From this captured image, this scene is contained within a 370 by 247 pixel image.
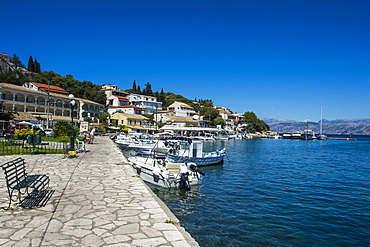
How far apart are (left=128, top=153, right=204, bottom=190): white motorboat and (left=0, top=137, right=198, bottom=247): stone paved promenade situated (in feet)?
12.5

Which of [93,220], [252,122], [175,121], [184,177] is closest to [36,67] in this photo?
[175,121]

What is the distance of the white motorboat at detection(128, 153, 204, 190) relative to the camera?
1266 cm

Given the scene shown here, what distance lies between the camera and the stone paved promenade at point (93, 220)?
477cm

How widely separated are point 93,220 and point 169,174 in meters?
7.07

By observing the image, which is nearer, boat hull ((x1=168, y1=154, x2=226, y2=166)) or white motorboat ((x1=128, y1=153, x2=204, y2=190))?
white motorboat ((x1=128, y1=153, x2=204, y2=190))

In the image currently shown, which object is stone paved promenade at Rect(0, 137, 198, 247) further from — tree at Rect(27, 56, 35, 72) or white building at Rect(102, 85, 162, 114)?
tree at Rect(27, 56, 35, 72)

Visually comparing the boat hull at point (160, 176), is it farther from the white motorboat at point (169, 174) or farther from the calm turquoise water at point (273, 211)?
the calm turquoise water at point (273, 211)

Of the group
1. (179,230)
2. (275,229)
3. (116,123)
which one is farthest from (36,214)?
(116,123)

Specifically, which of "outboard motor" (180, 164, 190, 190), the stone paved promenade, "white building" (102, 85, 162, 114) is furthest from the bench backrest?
"white building" (102, 85, 162, 114)

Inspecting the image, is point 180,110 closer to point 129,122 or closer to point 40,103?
point 129,122

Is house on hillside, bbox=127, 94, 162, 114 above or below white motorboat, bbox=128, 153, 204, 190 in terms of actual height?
above

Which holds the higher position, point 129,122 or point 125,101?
point 125,101

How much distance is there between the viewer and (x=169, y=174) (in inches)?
499

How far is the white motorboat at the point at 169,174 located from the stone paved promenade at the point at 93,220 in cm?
379
